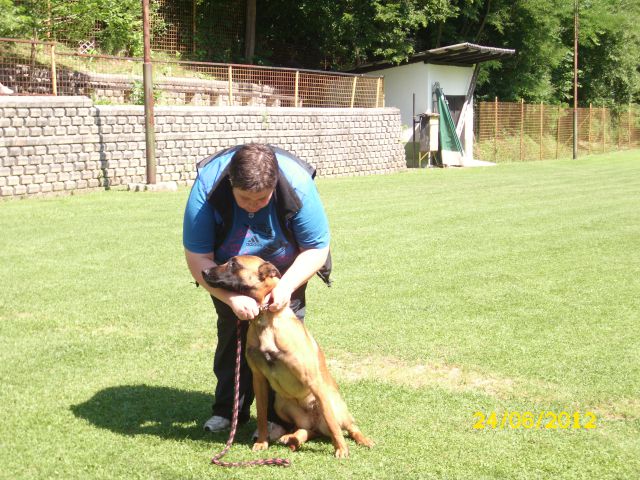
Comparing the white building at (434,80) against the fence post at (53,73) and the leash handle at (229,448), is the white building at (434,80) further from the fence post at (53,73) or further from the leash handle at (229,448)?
the leash handle at (229,448)

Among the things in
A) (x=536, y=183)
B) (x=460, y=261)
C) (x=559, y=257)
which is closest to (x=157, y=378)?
(x=460, y=261)

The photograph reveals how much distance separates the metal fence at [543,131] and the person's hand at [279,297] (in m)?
30.9

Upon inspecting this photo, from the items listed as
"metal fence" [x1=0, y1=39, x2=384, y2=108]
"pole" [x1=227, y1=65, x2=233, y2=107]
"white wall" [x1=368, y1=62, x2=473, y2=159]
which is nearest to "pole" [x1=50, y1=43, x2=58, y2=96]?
"metal fence" [x1=0, y1=39, x2=384, y2=108]

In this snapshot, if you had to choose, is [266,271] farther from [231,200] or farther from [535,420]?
[535,420]

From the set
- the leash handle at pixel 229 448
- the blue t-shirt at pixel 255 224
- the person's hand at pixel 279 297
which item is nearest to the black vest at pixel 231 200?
the blue t-shirt at pixel 255 224

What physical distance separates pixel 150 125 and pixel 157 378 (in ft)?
41.4

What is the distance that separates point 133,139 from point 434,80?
53.8ft

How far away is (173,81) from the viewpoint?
21281 millimetres

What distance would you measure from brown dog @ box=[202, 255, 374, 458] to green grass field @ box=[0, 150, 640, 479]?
0.46 ft

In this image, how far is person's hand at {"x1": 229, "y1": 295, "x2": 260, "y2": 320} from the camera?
3777 millimetres

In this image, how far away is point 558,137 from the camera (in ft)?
127

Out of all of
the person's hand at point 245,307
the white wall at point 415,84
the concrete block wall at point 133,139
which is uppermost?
the white wall at point 415,84

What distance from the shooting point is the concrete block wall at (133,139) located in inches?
619

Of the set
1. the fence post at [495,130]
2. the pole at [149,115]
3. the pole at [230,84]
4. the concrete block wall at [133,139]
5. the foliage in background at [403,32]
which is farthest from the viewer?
the fence post at [495,130]
